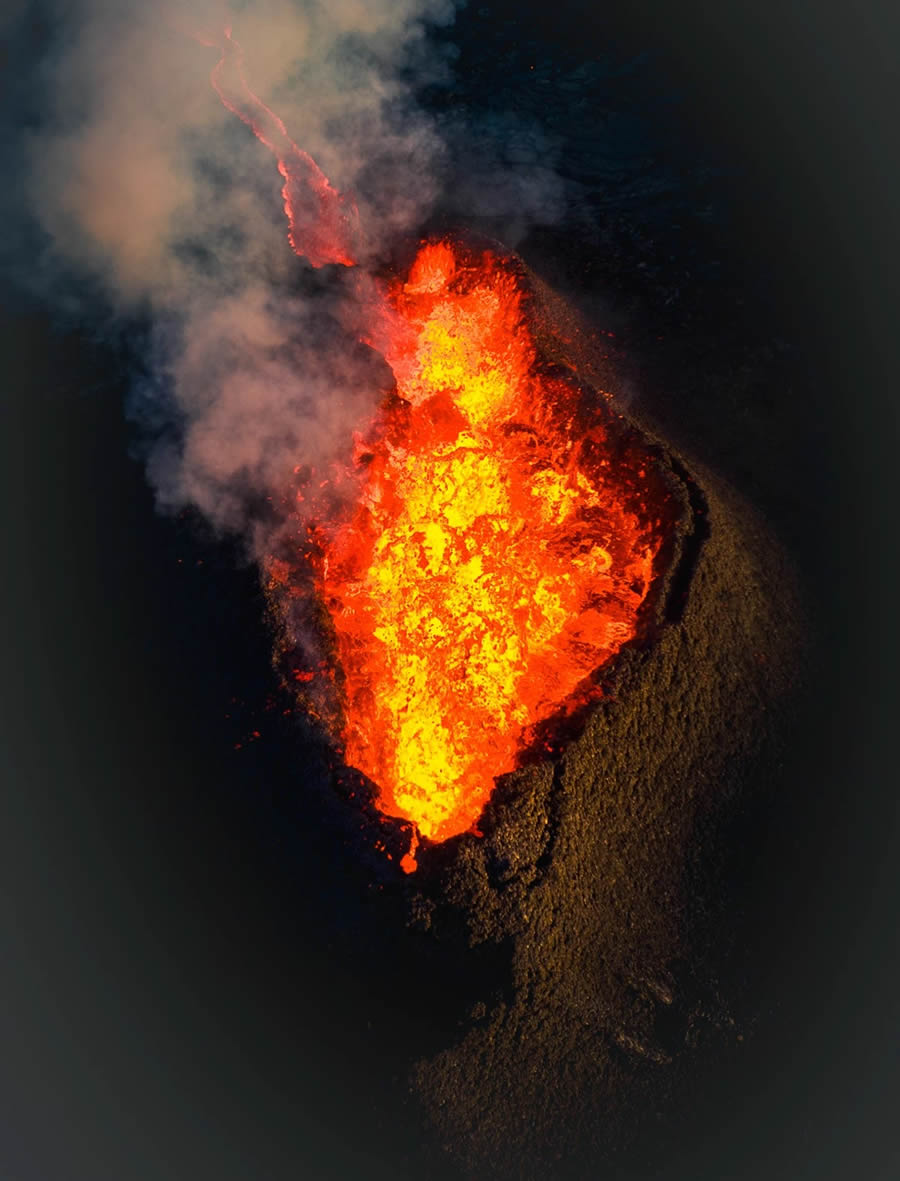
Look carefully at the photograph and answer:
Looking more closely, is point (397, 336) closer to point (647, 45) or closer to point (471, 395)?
point (471, 395)

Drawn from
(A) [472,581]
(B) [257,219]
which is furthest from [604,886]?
(B) [257,219]

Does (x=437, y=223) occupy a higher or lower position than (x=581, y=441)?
higher

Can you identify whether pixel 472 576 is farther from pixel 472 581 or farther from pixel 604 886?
pixel 604 886

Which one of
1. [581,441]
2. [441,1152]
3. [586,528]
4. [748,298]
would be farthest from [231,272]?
[441,1152]

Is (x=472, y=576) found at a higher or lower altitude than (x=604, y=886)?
higher

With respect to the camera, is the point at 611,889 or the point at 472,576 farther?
the point at 472,576
